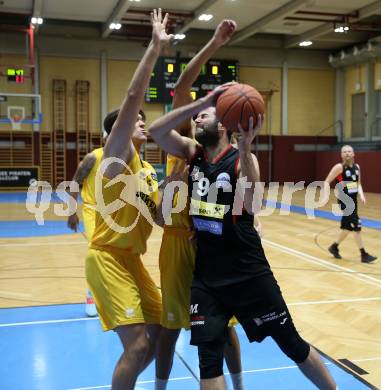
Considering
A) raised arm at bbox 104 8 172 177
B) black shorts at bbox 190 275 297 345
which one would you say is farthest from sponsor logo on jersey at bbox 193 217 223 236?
raised arm at bbox 104 8 172 177

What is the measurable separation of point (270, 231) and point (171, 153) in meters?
8.44

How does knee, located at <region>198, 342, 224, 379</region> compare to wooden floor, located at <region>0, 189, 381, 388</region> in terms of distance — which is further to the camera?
wooden floor, located at <region>0, 189, 381, 388</region>

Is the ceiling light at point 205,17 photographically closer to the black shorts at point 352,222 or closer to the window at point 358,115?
the window at point 358,115

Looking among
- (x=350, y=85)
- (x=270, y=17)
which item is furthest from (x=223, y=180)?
(x=350, y=85)

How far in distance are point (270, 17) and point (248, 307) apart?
18.7 m

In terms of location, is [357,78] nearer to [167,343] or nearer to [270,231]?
[270,231]

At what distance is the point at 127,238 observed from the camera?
9.77ft

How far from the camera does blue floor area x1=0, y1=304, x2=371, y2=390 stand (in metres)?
3.76

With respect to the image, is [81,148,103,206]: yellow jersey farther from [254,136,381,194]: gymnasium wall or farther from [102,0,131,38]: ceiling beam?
[254,136,381,194]: gymnasium wall

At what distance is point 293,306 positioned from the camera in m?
5.66

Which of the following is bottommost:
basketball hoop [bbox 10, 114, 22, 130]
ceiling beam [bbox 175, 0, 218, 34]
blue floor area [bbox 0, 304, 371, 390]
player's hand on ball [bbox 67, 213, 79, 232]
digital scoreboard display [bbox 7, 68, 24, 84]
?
blue floor area [bbox 0, 304, 371, 390]

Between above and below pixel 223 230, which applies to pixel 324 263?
below

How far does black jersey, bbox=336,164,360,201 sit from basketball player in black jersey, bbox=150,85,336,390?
5930 mm

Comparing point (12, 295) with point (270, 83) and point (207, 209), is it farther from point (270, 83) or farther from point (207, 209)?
point (270, 83)
